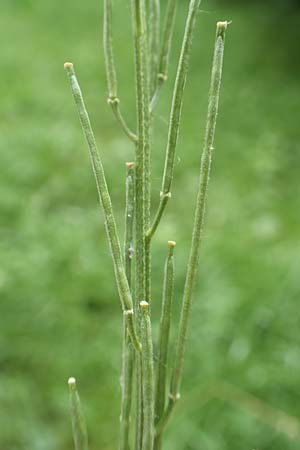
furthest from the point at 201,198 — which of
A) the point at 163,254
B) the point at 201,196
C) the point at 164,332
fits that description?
the point at 163,254

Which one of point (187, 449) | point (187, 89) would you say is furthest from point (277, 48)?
point (187, 449)

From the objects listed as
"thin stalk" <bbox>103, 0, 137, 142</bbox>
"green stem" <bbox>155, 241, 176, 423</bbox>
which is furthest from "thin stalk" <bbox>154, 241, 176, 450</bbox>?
"thin stalk" <bbox>103, 0, 137, 142</bbox>

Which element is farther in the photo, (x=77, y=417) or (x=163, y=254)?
(x=163, y=254)

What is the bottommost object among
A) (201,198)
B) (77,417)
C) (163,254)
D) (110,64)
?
(163,254)

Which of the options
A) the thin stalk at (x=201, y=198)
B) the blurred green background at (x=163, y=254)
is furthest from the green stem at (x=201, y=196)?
the blurred green background at (x=163, y=254)

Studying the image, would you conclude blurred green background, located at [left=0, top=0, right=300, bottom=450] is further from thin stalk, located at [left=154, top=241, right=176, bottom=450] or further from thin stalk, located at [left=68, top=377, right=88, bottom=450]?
thin stalk, located at [left=68, top=377, right=88, bottom=450]

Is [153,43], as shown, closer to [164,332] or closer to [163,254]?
[164,332]

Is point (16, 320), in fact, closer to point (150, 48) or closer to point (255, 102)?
point (150, 48)
